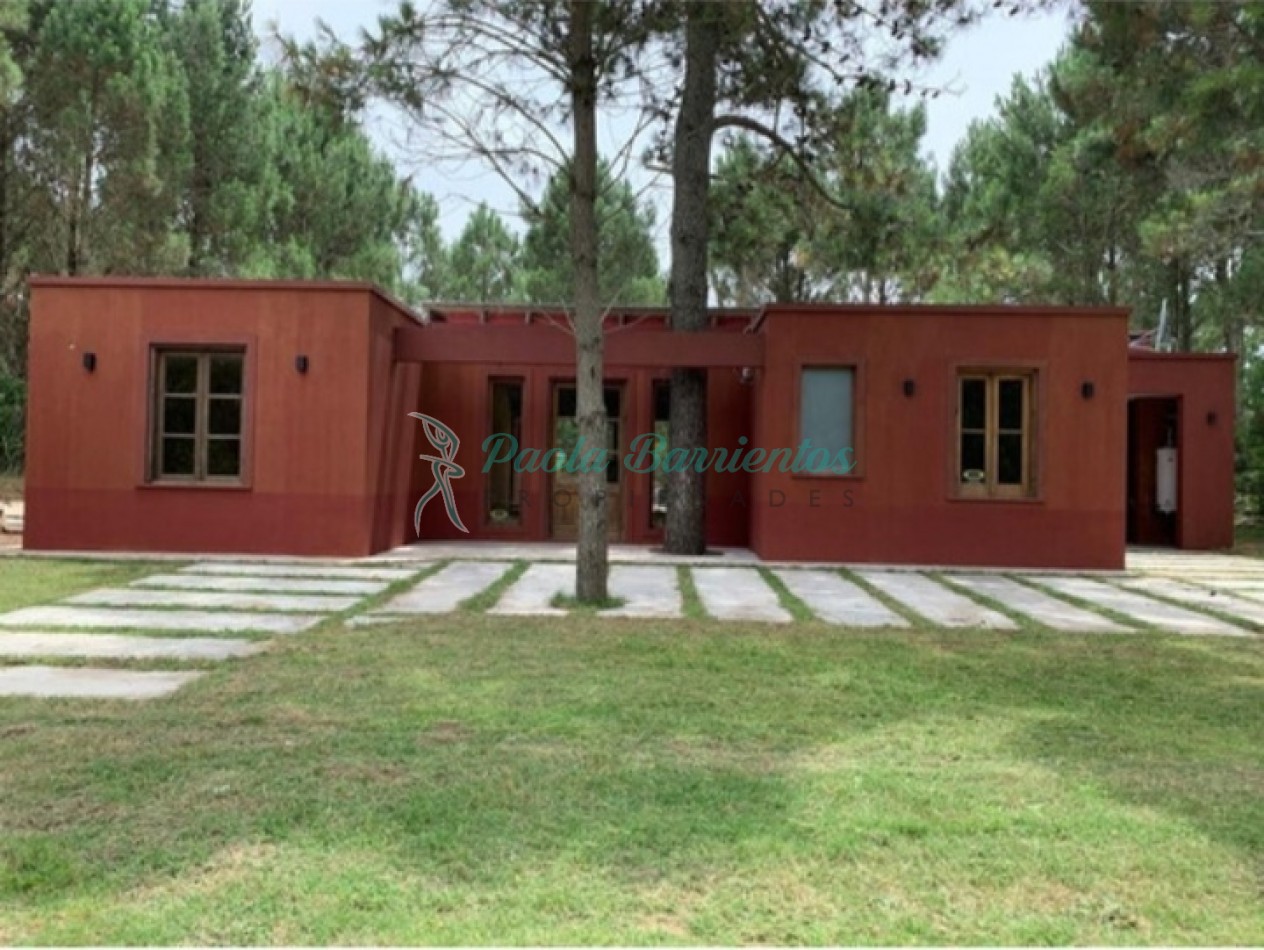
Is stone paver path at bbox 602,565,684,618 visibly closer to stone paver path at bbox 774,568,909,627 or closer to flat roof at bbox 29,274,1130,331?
stone paver path at bbox 774,568,909,627

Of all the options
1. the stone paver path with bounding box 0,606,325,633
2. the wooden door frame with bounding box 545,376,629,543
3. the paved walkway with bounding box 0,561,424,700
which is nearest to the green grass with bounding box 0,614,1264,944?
the paved walkway with bounding box 0,561,424,700

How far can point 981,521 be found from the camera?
964cm

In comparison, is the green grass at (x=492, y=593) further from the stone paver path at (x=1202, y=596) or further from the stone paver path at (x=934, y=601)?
the stone paver path at (x=1202, y=596)

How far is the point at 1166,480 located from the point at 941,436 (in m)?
5.42

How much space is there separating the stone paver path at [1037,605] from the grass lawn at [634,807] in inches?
63.5

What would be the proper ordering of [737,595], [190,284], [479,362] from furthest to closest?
[479,362] < [190,284] < [737,595]

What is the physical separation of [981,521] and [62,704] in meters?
8.38

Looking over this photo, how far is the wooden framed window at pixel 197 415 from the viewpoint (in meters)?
9.51

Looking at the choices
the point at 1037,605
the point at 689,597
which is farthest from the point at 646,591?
the point at 1037,605

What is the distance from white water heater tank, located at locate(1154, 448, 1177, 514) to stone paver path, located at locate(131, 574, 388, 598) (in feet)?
35.5

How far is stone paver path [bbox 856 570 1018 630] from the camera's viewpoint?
6145mm

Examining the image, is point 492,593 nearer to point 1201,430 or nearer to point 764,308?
point 764,308

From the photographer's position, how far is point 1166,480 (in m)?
13.0

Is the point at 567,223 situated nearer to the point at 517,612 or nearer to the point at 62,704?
the point at 517,612
